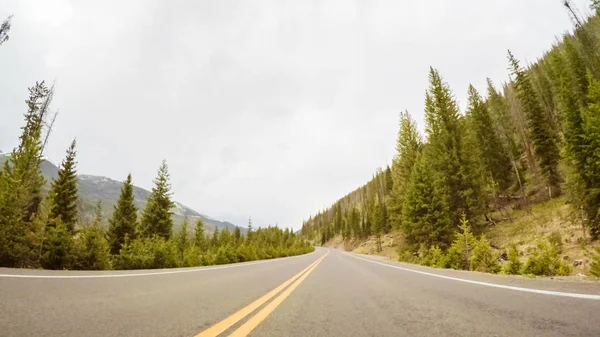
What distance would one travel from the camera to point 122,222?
28.3 m

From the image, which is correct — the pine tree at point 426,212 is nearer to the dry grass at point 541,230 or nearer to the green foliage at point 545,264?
the dry grass at point 541,230

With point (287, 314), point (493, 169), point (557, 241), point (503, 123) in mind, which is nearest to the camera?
point (287, 314)

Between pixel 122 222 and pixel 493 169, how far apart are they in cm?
4868

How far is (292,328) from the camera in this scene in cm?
297

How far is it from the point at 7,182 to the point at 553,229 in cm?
3577

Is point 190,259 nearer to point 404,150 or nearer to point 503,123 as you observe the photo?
point 404,150

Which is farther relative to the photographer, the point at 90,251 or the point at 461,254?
the point at 461,254

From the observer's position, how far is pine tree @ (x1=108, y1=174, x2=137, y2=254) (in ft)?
90.6

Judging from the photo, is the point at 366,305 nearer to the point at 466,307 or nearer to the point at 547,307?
the point at 466,307

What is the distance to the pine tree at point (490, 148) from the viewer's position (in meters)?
43.4

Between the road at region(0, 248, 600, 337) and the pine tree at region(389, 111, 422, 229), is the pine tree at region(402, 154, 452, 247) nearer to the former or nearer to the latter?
the pine tree at region(389, 111, 422, 229)

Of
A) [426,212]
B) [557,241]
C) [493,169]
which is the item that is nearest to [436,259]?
[426,212]

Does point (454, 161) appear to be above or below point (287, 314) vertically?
above

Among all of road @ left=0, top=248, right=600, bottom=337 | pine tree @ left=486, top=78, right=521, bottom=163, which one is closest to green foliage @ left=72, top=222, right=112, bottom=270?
road @ left=0, top=248, right=600, bottom=337
